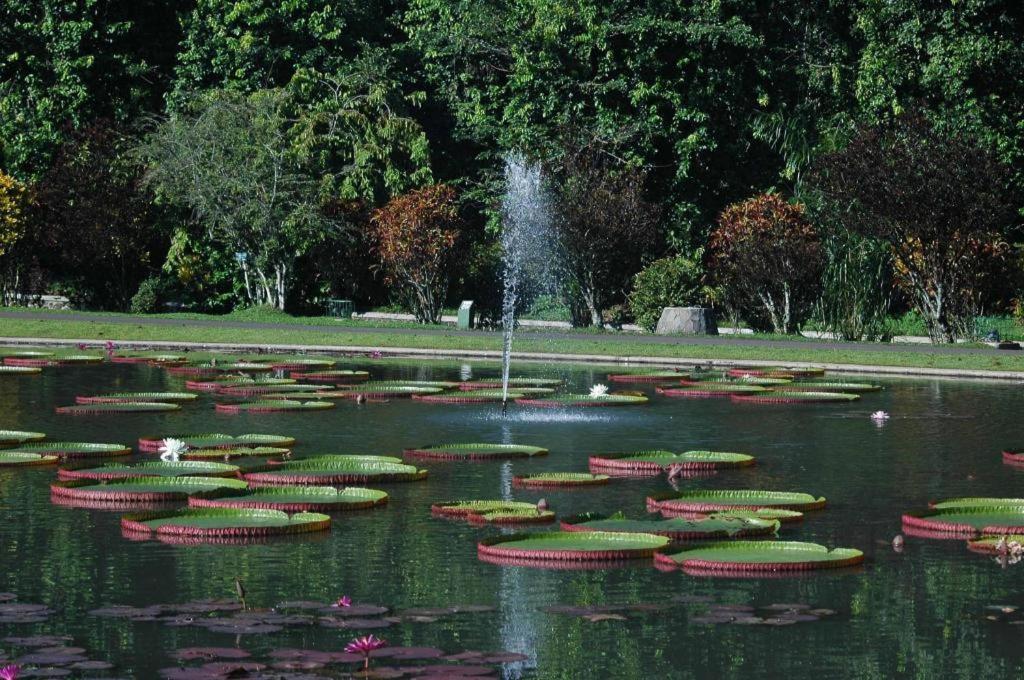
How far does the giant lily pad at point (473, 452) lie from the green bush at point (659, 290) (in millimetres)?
22618

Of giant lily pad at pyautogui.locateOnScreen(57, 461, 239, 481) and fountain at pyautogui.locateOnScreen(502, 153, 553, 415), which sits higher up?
fountain at pyautogui.locateOnScreen(502, 153, 553, 415)

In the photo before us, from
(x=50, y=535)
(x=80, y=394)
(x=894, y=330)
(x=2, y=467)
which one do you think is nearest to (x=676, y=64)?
(x=894, y=330)

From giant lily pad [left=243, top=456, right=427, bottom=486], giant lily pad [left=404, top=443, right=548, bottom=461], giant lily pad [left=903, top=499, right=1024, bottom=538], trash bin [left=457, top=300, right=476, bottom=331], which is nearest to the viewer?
giant lily pad [left=903, top=499, right=1024, bottom=538]

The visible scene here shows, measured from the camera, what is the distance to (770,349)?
3238 centimetres

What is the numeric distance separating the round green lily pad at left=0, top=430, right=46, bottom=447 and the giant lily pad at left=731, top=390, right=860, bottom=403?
9729 mm

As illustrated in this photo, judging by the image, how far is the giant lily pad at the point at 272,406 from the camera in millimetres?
21297

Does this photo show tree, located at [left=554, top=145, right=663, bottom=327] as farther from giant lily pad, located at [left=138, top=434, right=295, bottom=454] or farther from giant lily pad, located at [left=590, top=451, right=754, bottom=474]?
giant lily pad, located at [left=590, top=451, right=754, bottom=474]

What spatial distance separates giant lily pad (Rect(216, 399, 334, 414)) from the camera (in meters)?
21.3

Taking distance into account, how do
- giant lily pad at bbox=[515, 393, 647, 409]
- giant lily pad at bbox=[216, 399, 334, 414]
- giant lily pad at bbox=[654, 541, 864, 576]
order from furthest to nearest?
giant lily pad at bbox=[515, 393, 647, 409] < giant lily pad at bbox=[216, 399, 334, 414] < giant lily pad at bbox=[654, 541, 864, 576]

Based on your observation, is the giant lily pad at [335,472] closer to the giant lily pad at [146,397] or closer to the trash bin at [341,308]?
the giant lily pad at [146,397]

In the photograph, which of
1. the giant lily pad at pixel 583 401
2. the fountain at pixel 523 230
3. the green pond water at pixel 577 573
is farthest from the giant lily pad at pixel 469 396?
the fountain at pixel 523 230

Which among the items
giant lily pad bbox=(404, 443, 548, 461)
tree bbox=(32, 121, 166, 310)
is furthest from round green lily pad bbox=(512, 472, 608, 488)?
tree bbox=(32, 121, 166, 310)

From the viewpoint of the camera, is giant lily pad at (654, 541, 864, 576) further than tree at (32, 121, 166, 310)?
No

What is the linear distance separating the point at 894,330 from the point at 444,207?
1085cm
